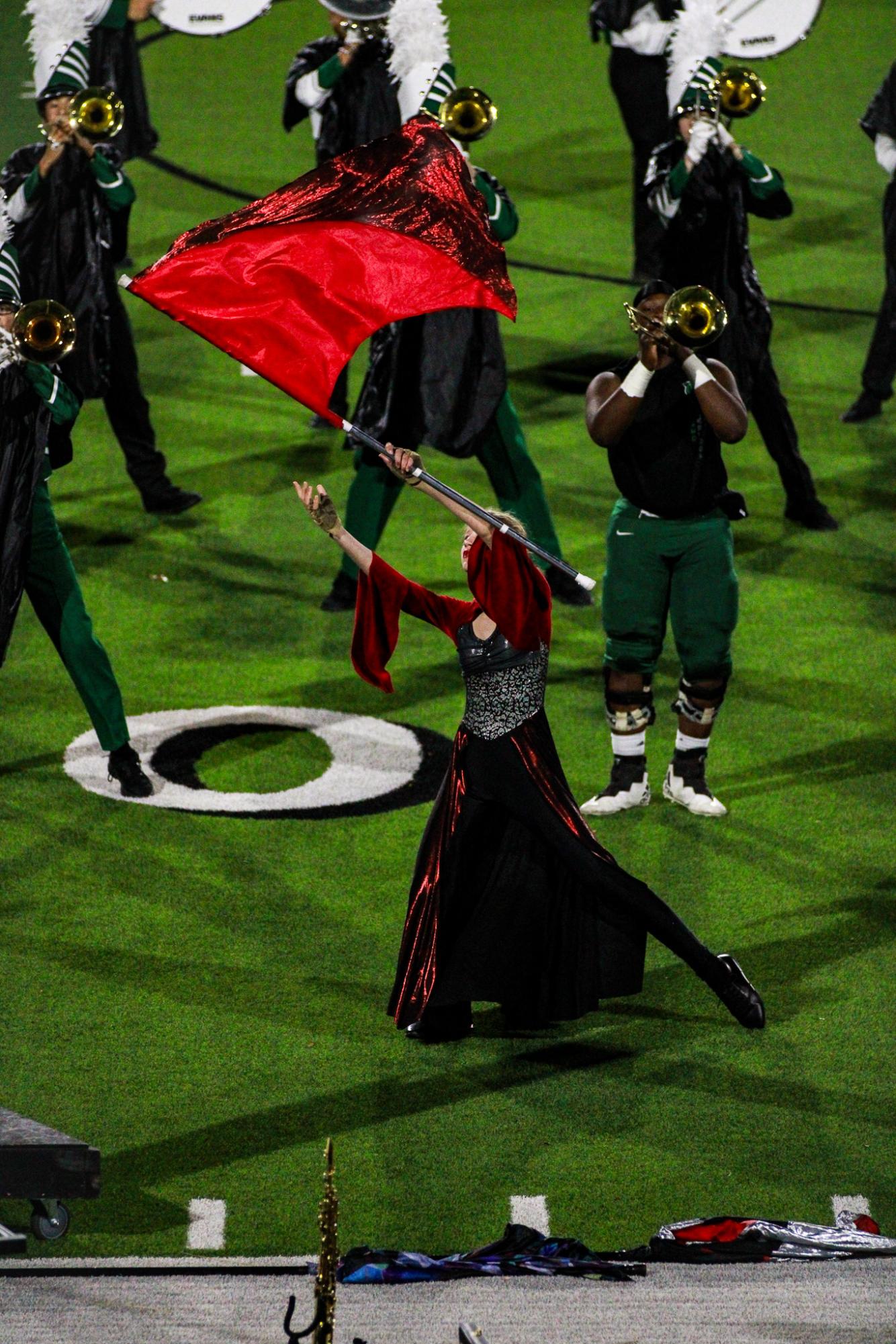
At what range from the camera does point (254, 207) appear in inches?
273

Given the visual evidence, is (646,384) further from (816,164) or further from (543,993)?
(816,164)

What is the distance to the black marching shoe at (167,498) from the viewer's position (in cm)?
1194

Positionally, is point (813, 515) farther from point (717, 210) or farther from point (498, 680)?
point (498, 680)

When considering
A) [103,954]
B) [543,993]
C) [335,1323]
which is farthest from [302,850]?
[335,1323]

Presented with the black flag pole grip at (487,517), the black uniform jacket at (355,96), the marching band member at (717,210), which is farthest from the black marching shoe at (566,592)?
the black flag pole grip at (487,517)

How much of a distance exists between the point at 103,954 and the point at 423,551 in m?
4.50

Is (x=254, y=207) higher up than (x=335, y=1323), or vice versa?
(x=254, y=207)

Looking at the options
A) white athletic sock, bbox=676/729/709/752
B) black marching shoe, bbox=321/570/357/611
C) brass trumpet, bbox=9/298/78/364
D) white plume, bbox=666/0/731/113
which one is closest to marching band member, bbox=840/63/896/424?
white plume, bbox=666/0/731/113

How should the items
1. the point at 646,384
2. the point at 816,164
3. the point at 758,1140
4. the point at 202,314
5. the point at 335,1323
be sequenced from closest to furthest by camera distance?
the point at 335,1323 → the point at 758,1140 → the point at 202,314 → the point at 646,384 → the point at 816,164

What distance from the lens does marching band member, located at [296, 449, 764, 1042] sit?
261 inches

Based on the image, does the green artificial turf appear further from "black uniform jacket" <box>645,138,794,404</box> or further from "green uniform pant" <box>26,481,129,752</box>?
"black uniform jacket" <box>645,138,794,404</box>

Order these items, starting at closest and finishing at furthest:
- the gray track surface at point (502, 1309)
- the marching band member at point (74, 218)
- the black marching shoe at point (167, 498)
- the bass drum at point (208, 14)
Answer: the gray track surface at point (502, 1309)
the marching band member at point (74, 218)
the black marching shoe at point (167, 498)
the bass drum at point (208, 14)

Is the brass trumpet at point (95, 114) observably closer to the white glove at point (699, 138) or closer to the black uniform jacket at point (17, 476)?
the white glove at point (699, 138)

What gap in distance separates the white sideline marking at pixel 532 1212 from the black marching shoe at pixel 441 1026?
0.91 m
